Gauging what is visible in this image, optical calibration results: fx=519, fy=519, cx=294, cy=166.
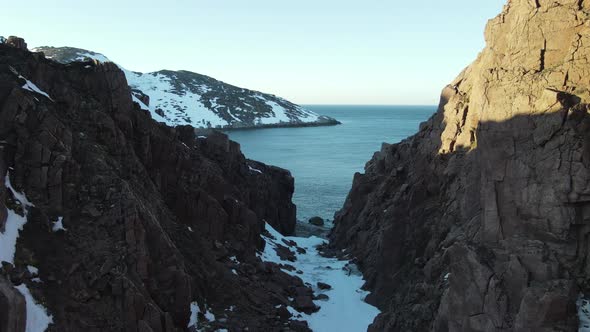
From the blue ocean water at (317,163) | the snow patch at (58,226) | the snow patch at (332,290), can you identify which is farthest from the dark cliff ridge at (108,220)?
the blue ocean water at (317,163)

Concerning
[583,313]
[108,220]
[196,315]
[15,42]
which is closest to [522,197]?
[583,313]

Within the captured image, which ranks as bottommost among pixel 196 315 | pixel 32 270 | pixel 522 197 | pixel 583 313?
pixel 196 315

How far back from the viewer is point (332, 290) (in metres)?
44.9

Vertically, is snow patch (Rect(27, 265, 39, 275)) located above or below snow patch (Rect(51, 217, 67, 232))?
below

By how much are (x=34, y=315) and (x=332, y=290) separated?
85.1 feet

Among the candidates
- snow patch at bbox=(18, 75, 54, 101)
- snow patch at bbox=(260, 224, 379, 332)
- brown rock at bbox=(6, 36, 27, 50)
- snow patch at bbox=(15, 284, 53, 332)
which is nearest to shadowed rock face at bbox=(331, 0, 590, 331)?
snow patch at bbox=(260, 224, 379, 332)

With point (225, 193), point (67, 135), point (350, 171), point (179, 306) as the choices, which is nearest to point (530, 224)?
point (179, 306)

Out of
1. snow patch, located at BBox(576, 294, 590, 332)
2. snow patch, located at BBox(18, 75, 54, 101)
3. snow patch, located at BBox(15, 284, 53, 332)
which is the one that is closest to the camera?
snow patch, located at BBox(576, 294, 590, 332)

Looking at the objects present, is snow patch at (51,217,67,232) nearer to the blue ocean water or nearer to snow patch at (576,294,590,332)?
snow patch at (576,294,590,332)

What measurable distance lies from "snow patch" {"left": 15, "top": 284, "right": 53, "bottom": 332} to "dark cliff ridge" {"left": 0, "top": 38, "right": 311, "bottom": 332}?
291mm

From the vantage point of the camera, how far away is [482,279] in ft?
78.9

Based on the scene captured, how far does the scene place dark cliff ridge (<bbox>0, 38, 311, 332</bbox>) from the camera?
27.4 meters

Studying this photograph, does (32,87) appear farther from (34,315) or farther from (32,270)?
(34,315)

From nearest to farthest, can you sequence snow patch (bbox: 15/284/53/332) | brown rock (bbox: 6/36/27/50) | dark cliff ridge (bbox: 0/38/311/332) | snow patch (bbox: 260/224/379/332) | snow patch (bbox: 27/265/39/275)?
snow patch (bbox: 15/284/53/332)
snow patch (bbox: 27/265/39/275)
dark cliff ridge (bbox: 0/38/311/332)
brown rock (bbox: 6/36/27/50)
snow patch (bbox: 260/224/379/332)
